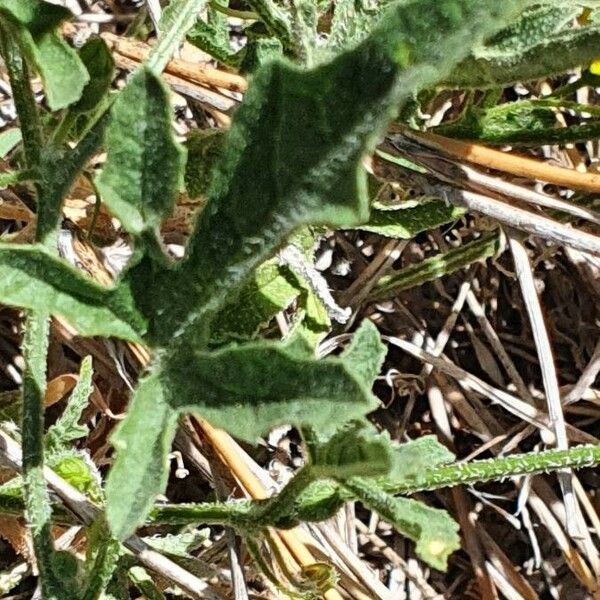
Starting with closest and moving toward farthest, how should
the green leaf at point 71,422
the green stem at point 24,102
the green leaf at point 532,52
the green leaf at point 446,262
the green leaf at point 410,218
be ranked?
1. the green stem at point 24,102
2. the green leaf at point 532,52
3. the green leaf at point 71,422
4. the green leaf at point 410,218
5. the green leaf at point 446,262

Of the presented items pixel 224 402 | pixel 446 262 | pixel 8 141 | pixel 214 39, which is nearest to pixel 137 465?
pixel 224 402

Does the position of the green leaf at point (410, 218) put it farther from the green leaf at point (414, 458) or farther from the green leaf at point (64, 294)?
the green leaf at point (64, 294)

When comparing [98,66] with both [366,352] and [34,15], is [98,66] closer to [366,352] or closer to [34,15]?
[34,15]

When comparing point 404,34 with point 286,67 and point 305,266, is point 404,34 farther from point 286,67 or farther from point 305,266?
point 305,266

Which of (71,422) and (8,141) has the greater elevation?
(8,141)

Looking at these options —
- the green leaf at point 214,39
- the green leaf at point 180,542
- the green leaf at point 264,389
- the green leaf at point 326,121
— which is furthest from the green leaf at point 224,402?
the green leaf at point 214,39

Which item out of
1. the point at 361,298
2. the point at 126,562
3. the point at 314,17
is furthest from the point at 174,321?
the point at 361,298

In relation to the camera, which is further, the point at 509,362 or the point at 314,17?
the point at 509,362
